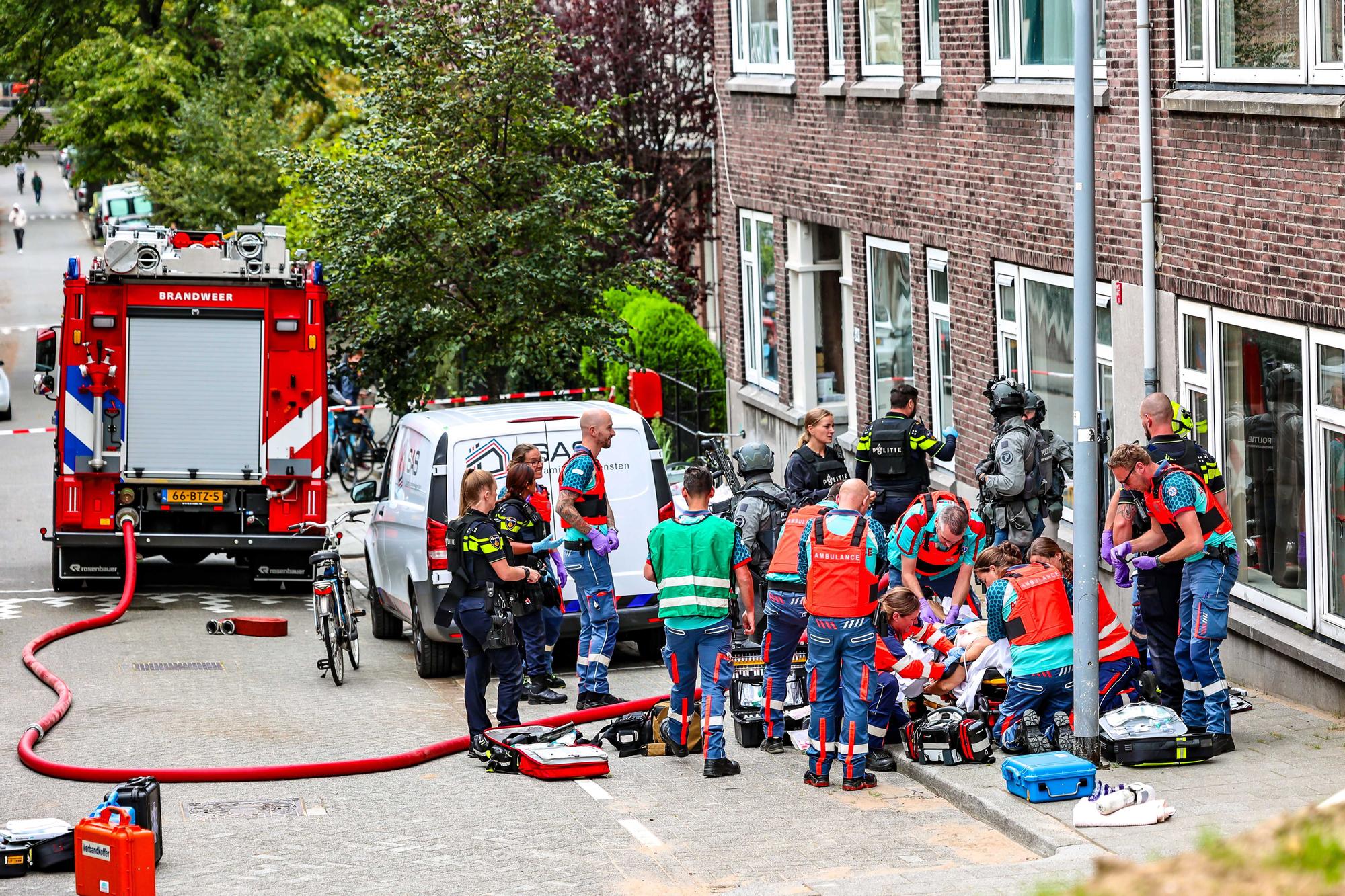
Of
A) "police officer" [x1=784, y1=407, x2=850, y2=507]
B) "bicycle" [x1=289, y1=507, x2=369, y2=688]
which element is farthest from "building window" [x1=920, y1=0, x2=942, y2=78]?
"bicycle" [x1=289, y1=507, x2=369, y2=688]

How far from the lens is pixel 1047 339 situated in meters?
14.8

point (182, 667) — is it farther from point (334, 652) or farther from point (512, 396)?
point (512, 396)

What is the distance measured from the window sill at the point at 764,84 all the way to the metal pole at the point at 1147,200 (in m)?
7.62

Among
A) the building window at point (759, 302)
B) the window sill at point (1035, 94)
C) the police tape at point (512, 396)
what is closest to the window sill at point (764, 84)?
the building window at point (759, 302)

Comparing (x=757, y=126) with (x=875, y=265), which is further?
(x=757, y=126)

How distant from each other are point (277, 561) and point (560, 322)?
4140 mm

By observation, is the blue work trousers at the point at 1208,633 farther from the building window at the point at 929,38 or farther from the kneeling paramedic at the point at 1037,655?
the building window at the point at 929,38

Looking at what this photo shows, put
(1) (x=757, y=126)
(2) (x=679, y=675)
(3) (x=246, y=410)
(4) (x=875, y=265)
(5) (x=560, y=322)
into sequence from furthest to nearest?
1. (1) (x=757, y=126)
2. (5) (x=560, y=322)
3. (4) (x=875, y=265)
4. (3) (x=246, y=410)
5. (2) (x=679, y=675)

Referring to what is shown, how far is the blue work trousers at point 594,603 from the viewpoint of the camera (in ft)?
40.3

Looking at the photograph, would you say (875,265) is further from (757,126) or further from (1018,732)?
(1018,732)

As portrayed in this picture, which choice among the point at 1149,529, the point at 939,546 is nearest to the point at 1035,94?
the point at 939,546

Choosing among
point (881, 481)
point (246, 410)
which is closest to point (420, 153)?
point (246, 410)

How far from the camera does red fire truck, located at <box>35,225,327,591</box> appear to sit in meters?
16.8

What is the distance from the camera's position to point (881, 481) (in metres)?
13.2
